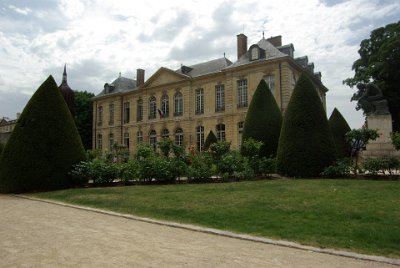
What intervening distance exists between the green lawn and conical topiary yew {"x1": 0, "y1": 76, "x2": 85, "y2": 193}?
5.36 ft

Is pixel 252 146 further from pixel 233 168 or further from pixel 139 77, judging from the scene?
pixel 139 77

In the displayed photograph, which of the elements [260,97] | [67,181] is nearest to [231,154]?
[260,97]

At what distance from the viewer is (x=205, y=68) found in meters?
29.2

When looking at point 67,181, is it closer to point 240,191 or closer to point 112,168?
point 112,168

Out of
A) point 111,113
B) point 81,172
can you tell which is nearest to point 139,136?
point 111,113

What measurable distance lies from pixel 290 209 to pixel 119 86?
32157 mm

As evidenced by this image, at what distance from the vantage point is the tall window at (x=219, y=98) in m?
27.0

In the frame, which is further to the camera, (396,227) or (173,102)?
(173,102)

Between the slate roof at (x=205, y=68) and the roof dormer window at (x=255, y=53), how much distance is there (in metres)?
3.13

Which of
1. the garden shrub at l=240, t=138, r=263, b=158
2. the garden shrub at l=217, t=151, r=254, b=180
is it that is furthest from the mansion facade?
the garden shrub at l=217, t=151, r=254, b=180

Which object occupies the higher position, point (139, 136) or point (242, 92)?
point (242, 92)

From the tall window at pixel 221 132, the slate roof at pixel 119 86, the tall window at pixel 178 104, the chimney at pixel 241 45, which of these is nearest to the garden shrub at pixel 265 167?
the tall window at pixel 221 132

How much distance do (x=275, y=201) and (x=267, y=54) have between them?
63.9 ft

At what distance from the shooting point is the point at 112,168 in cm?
1125
